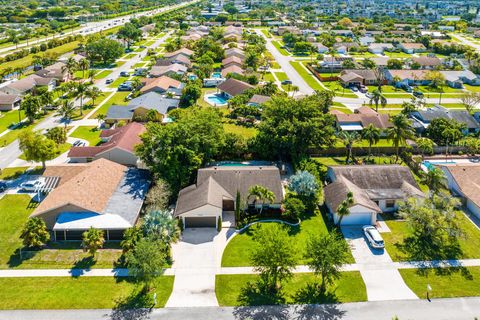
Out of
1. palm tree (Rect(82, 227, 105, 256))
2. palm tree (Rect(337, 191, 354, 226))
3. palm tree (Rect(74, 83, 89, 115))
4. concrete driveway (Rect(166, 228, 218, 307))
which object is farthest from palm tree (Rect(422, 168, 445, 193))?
palm tree (Rect(74, 83, 89, 115))

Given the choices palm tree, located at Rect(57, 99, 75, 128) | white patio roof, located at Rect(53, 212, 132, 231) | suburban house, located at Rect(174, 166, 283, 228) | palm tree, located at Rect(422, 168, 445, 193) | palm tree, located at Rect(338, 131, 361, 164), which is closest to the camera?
white patio roof, located at Rect(53, 212, 132, 231)

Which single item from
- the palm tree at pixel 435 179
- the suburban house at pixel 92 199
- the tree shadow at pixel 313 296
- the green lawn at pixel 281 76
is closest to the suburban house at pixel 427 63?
the green lawn at pixel 281 76

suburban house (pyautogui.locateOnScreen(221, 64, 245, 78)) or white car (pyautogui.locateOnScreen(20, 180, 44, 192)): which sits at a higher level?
suburban house (pyautogui.locateOnScreen(221, 64, 245, 78))

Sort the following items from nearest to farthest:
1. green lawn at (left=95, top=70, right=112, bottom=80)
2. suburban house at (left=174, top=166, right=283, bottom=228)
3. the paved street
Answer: the paved street < suburban house at (left=174, top=166, right=283, bottom=228) < green lawn at (left=95, top=70, right=112, bottom=80)

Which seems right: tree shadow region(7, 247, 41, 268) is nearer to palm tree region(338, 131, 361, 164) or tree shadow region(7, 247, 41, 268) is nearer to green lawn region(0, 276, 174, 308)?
green lawn region(0, 276, 174, 308)

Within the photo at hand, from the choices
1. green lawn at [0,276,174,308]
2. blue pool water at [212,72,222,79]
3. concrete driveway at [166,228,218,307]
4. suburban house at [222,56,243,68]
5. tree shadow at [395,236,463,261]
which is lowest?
green lawn at [0,276,174,308]

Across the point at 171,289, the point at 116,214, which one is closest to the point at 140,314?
the point at 171,289
